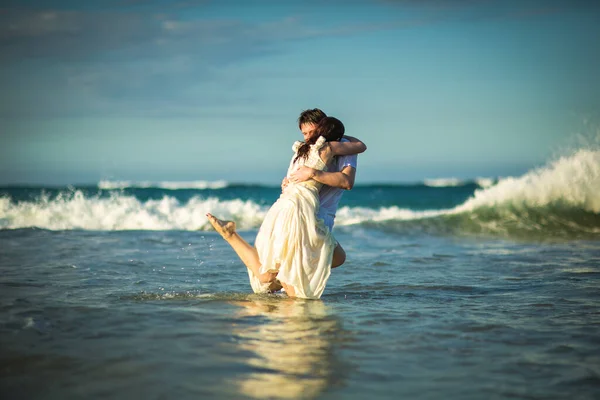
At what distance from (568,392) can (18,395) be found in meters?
3.07

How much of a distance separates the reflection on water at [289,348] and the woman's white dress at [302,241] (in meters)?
0.22

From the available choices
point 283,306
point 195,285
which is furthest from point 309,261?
point 195,285

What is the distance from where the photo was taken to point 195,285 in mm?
7559

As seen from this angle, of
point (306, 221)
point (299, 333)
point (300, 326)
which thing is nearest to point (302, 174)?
point (306, 221)

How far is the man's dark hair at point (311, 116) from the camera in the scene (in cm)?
643

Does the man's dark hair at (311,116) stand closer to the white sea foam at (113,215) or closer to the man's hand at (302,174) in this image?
the man's hand at (302,174)

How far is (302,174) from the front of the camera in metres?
6.30

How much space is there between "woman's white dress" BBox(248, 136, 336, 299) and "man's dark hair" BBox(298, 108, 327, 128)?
0.90 ft

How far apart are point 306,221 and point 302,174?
0.47 meters

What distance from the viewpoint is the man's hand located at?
621cm

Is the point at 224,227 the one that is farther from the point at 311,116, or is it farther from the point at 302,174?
the point at 311,116

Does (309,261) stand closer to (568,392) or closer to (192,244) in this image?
(568,392)

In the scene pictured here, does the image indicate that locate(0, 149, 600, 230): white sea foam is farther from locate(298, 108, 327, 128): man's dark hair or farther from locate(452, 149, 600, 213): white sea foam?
locate(298, 108, 327, 128): man's dark hair

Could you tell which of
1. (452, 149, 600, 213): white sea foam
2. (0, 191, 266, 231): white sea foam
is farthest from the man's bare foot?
(452, 149, 600, 213): white sea foam
